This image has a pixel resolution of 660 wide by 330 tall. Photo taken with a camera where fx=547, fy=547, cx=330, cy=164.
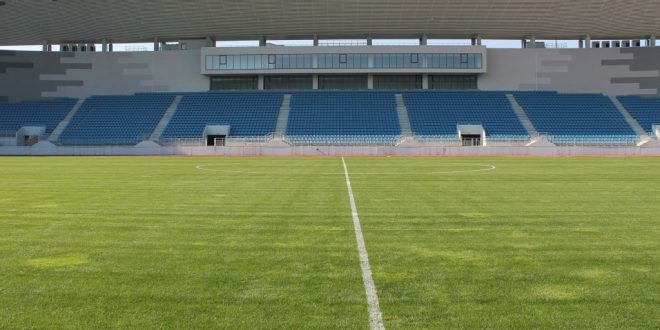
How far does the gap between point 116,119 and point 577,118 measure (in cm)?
4139

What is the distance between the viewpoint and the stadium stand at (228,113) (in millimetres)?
47581

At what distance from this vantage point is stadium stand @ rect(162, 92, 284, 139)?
156 feet

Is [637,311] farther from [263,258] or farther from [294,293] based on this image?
[263,258]

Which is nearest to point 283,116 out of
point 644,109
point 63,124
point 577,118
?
point 63,124

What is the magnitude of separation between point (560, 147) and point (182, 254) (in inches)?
1524

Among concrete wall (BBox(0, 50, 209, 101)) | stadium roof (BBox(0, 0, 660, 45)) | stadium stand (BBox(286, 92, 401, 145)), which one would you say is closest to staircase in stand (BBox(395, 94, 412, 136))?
stadium stand (BBox(286, 92, 401, 145))

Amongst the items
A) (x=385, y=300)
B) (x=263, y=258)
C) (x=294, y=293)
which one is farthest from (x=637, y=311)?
(x=263, y=258)

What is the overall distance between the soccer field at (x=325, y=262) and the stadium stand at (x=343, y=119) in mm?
31998

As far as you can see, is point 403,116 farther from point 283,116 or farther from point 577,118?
point 577,118

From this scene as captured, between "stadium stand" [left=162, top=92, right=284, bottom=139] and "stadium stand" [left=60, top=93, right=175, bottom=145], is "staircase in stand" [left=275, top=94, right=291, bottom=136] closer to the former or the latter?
"stadium stand" [left=162, top=92, right=284, bottom=139]

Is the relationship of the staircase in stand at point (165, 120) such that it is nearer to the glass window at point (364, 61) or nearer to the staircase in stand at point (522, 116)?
the glass window at point (364, 61)

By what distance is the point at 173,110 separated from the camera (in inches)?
2041

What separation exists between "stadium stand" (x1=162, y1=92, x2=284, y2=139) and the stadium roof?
5.92 metres

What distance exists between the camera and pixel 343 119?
161 ft
